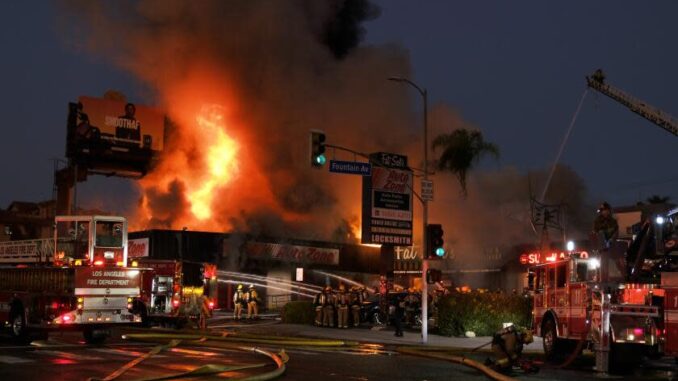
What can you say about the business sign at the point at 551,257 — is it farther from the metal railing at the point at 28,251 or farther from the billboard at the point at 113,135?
the billboard at the point at 113,135

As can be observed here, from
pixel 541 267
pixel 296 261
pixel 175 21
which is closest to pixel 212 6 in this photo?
pixel 175 21

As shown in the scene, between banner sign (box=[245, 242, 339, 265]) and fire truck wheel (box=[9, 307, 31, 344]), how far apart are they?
2330cm

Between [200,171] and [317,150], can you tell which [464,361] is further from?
[200,171]

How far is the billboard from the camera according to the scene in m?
57.5

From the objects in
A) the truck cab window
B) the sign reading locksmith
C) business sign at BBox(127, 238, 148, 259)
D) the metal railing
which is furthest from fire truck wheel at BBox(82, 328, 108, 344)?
business sign at BBox(127, 238, 148, 259)

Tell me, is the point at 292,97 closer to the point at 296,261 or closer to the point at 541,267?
the point at 296,261

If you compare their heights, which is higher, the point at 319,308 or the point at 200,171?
the point at 200,171

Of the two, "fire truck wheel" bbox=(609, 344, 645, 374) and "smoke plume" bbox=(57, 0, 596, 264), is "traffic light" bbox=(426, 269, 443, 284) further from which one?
"smoke plume" bbox=(57, 0, 596, 264)

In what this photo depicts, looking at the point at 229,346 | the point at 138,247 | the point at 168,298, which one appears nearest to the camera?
the point at 229,346

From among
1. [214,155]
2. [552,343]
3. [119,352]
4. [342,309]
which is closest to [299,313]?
[342,309]

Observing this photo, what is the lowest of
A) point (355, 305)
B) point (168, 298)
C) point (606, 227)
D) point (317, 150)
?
point (355, 305)

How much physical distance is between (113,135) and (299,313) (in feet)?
108

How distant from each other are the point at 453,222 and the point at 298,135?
11.3m

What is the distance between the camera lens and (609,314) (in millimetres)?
14164
